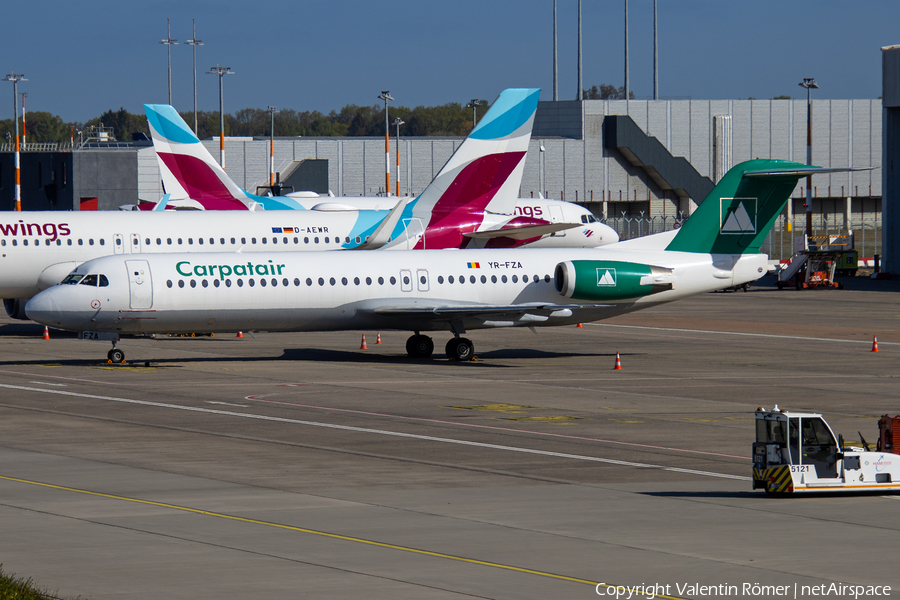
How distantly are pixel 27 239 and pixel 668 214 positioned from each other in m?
90.5

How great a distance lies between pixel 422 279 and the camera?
41188mm

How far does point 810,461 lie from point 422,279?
22.6 meters

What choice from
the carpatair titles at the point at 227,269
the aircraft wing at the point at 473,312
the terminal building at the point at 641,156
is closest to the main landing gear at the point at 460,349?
the aircraft wing at the point at 473,312

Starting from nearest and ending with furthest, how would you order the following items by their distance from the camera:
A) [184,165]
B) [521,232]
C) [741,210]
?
[741,210], [521,232], [184,165]

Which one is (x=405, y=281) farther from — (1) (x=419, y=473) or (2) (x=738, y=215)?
(1) (x=419, y=473)

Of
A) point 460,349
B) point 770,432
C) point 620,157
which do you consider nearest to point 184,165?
point 460,349

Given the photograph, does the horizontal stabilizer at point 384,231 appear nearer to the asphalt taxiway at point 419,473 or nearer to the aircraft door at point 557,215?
the asphalt taxiway at point 419,473

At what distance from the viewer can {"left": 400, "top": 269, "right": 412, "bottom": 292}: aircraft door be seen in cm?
4084

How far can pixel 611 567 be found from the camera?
1511 centimetres

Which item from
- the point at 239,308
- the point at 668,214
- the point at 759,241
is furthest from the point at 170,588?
the point at 668,214

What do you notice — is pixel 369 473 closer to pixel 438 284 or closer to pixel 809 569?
pixel 809 569

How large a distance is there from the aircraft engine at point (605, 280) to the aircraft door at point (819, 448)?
21632mm

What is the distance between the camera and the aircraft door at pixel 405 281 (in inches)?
1608

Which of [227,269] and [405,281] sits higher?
[227,269]
